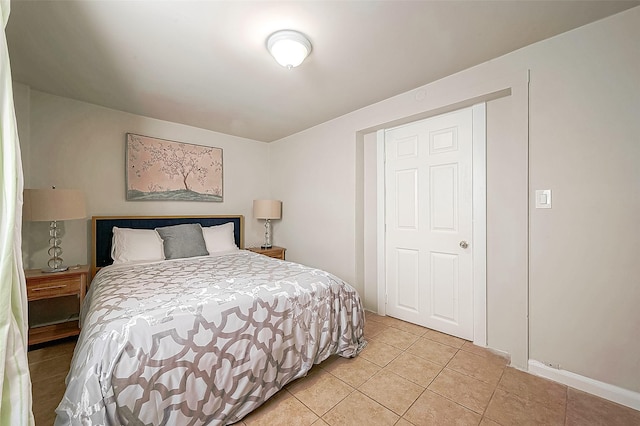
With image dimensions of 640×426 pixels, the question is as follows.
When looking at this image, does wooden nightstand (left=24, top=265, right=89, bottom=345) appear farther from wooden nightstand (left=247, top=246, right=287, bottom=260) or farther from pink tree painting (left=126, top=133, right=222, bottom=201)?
wooden nightstand (left=247, top=246, right=287, bottom=260)

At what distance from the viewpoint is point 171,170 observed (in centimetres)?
334

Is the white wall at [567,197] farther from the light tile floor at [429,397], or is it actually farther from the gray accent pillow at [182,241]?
the gray accent pillow at [182,241]

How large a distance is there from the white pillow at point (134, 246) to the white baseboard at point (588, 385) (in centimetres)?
347

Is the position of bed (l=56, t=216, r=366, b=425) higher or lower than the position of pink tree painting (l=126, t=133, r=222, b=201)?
lower

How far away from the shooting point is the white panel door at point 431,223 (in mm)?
2391

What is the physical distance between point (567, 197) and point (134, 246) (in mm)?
3757

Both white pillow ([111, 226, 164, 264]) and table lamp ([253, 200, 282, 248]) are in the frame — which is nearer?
white pillow ([111, 226, 164, 264])

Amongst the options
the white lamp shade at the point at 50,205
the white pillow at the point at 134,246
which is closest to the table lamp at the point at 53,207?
the white lamp shade at the point at 50,205

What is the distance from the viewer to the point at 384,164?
117 inches

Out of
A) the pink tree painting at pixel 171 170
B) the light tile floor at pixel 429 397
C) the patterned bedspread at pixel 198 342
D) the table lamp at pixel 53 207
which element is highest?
the pink tree painting at pixel 171 170

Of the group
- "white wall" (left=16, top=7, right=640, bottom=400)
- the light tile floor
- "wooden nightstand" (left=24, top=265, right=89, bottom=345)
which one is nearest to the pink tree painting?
"white wall" (left=16, top=7, right=640, bottom=400)

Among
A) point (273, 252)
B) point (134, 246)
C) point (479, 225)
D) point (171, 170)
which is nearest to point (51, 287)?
point (134, 246)

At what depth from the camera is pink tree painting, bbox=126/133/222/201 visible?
10.1 feet

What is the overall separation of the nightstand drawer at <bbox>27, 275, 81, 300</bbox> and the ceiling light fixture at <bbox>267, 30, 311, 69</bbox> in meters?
2.63
